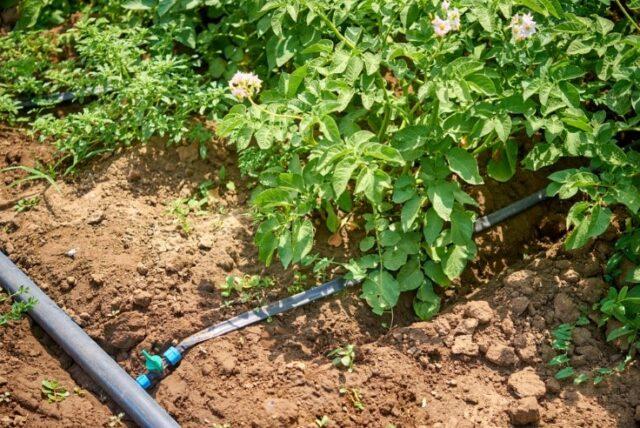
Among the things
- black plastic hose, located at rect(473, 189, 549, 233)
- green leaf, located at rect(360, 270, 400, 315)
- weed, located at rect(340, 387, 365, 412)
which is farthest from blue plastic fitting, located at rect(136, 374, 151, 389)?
black plastic hose, located at rect(473, 189, 549, 233)

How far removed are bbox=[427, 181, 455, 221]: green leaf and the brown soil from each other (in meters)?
0.42

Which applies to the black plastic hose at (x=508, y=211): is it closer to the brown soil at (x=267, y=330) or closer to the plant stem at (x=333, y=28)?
the brown soil at (x=267, y=330)

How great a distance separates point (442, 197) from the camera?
3141mm

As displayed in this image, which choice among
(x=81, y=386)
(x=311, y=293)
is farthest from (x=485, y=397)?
(x=81, y=386)

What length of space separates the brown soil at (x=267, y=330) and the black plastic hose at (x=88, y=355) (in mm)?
80

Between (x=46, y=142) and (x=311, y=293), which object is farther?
(x=46, y=142)

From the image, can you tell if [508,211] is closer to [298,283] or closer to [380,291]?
[380,291]

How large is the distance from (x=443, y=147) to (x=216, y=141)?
1212mm

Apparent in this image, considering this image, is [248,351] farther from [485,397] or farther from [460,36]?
[460,36]

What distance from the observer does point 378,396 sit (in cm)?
307

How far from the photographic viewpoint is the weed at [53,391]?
312 centimetres

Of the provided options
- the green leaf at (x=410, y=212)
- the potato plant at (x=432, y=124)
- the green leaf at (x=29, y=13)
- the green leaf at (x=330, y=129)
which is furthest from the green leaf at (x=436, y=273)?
the green leaf at (x=29, y=13)

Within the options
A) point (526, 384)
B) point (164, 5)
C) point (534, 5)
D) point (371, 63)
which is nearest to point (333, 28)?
point (371, 63)

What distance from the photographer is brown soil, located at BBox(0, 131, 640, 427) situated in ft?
9.92
